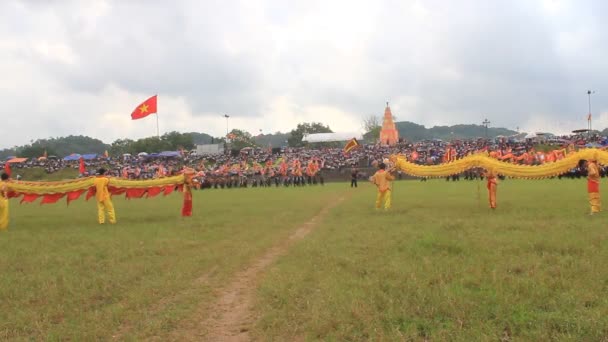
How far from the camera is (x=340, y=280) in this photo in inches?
294

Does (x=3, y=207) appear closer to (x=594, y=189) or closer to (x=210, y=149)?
(x=594, y=189)

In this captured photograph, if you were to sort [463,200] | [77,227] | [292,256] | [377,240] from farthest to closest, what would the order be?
[463,200], [77,227], [377,240], [292,256]

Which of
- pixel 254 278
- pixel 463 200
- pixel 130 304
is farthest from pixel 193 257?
pixel 463 200

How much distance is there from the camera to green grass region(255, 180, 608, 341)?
17.6 ft

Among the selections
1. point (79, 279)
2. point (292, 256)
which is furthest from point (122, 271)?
point (292, 256)

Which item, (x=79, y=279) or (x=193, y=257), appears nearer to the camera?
(x=79, y=279)

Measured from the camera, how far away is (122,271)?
344 inches

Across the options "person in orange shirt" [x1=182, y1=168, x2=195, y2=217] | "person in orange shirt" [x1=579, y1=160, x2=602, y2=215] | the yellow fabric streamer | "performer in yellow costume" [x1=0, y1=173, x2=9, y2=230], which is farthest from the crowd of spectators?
"performer in yellow costume" [x1=0, y1=173, x2=9, y2=230]

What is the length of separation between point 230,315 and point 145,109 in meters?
33.8

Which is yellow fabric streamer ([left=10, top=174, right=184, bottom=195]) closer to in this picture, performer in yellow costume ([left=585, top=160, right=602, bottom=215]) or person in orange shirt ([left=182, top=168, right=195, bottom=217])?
person in orange shirt ([left=182, top=168, right=195, bottom=217])

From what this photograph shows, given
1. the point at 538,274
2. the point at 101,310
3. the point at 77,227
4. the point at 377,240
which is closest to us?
the point at 101,310

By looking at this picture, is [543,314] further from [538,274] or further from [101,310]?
[101,310]

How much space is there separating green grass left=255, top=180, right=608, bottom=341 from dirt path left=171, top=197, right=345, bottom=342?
0.72ft

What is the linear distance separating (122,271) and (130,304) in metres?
2.07
